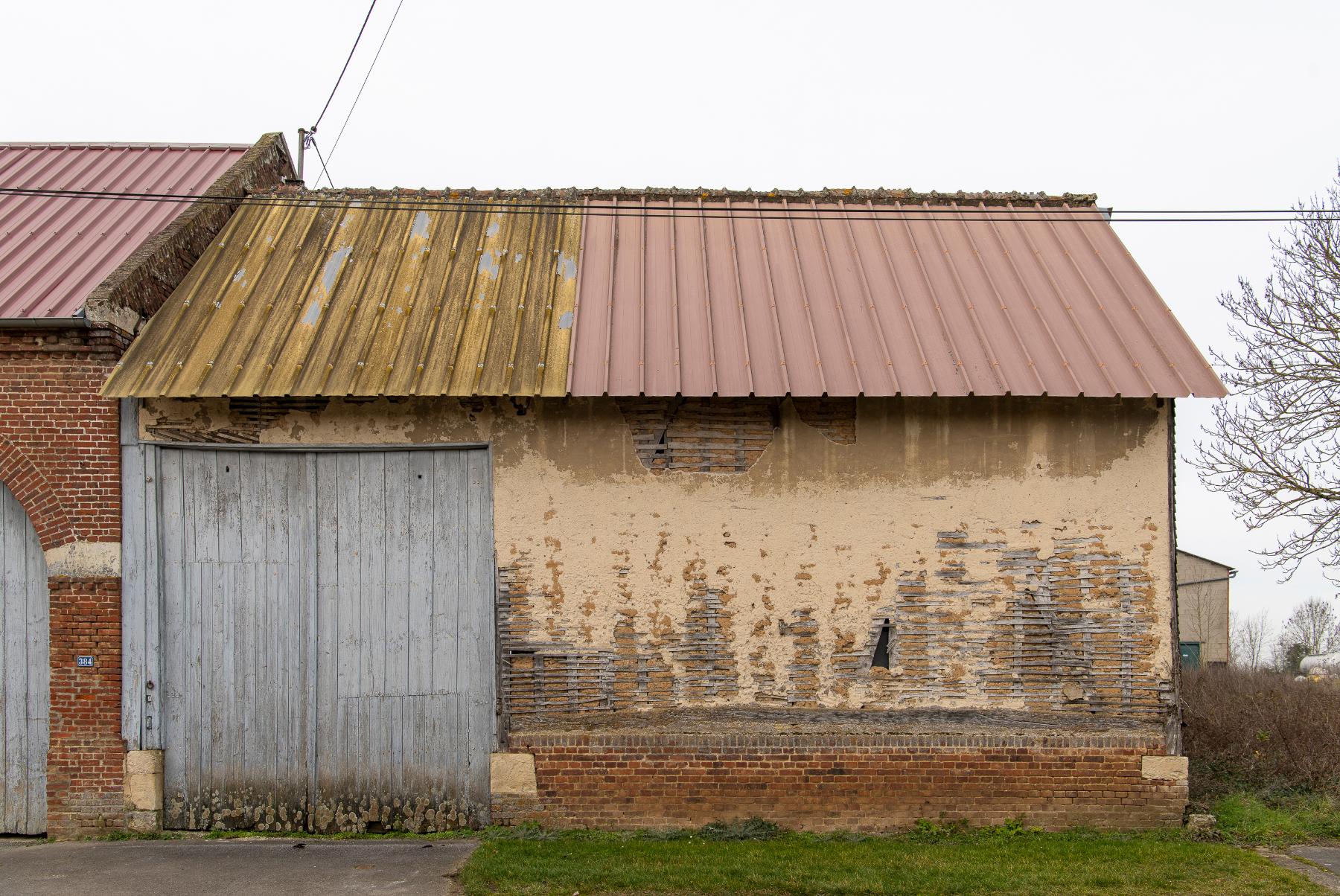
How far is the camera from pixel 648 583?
7.86 metres

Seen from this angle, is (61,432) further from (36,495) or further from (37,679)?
(37,679)

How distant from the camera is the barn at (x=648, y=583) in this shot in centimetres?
776

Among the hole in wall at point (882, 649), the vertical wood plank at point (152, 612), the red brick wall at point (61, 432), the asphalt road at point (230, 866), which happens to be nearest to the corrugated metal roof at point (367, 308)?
the red brick wall at point (61, 432)

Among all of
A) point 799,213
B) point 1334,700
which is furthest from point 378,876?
point 1334,700

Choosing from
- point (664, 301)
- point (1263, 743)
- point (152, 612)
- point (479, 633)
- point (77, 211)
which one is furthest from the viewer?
point (77, 211)

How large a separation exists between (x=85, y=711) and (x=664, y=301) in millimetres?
5849

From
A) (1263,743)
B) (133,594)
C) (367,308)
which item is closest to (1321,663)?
(1263,743)

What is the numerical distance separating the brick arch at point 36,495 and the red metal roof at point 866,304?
4279mm

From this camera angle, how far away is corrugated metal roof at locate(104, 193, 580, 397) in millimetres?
7648

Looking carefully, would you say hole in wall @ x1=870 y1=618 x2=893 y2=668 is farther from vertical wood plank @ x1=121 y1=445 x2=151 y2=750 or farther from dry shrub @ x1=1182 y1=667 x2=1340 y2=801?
vertical wood plank @ x1=121 y1=445 x2=151 y2=750

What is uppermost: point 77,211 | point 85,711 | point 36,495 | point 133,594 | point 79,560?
point 77,211

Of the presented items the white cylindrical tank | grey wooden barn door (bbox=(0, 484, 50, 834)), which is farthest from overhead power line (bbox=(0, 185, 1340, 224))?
the white cylindrical tank

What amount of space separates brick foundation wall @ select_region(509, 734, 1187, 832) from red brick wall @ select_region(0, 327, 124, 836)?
128 inches

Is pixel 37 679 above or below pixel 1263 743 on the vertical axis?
above
